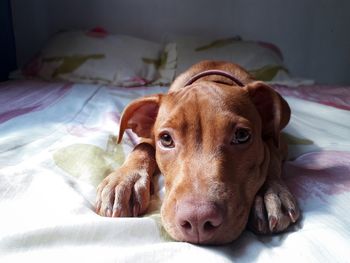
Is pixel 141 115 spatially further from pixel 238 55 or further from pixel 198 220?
pixel 238 55

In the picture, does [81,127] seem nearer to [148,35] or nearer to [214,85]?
[214,85]

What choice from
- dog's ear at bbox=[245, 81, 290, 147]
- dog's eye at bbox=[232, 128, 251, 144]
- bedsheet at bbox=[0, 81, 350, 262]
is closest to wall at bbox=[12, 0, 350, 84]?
bedsheet at bbox=[0, 81, 350, 262]

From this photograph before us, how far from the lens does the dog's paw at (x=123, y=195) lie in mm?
1062

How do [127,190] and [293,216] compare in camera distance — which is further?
[127,190]

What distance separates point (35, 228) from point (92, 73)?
2452 millimetres

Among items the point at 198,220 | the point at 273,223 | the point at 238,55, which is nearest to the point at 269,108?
the point at 273,223

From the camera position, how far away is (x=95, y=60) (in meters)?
3.20

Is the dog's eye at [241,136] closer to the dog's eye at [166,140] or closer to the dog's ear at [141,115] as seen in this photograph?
the dog's eye at [166,140]

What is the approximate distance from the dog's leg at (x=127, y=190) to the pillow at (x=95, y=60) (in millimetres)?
1886

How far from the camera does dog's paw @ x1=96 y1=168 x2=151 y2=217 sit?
3.49 feet

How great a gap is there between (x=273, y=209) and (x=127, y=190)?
0.44m

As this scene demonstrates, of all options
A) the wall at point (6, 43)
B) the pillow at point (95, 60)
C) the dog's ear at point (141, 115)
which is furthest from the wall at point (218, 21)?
the dog's ear at point (141, 115)

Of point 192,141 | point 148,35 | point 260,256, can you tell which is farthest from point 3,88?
point 260,256

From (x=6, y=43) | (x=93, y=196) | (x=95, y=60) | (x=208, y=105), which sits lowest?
(x=6, y=43)
